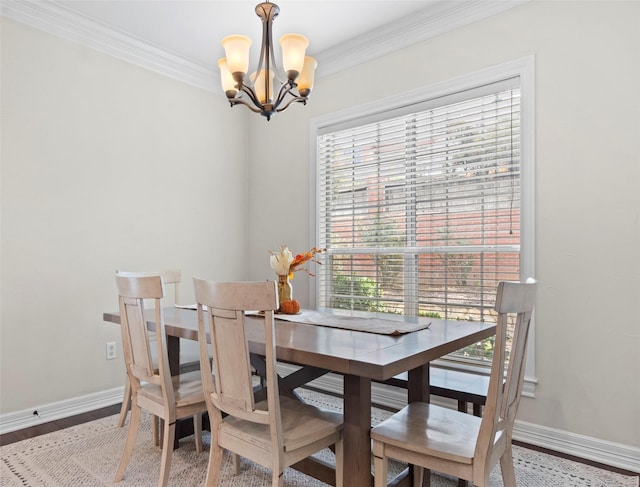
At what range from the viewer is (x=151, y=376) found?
199 centimetres

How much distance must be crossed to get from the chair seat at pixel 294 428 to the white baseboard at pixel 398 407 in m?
1.47

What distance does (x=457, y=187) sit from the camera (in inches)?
117

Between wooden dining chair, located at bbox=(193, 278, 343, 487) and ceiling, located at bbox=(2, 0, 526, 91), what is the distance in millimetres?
2282

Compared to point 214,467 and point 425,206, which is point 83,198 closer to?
point 214,467

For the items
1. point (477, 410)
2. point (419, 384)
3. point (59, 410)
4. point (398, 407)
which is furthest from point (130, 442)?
Result: point (398, 407)

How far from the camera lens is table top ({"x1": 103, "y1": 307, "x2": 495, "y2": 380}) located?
145 centimetres

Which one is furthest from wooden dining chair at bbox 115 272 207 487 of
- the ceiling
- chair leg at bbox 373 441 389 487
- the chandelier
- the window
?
the ceiling

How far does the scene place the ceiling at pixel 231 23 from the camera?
292 centimetres

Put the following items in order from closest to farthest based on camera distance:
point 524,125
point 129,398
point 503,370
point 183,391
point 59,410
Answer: point 503,370
point 183,391
point 524,125
point 129,398
point 59,410

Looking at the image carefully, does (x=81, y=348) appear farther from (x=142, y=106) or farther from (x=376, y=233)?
(x=376, y=233)

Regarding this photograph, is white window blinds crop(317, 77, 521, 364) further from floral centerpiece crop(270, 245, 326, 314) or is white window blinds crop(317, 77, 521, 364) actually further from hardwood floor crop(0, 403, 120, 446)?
hardwood floor crop(0, 403, 120, 446)

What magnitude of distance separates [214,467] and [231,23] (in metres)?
2.91

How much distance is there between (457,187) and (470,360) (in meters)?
1.16

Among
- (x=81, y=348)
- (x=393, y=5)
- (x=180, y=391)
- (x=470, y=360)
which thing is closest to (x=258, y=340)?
(x=180, y=391)
